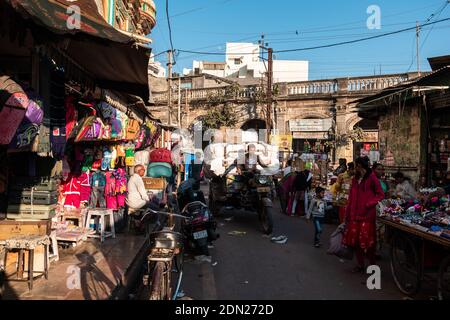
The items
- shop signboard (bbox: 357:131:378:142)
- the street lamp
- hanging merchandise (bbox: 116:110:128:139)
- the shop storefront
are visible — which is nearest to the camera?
hanging merchandise (bbox: 116:110:128:139)

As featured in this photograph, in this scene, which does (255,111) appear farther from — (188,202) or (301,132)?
(188,202)

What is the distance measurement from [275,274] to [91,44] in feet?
15.4

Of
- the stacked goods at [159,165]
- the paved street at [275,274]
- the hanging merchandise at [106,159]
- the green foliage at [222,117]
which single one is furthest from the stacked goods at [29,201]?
the green foliage at [222,117]

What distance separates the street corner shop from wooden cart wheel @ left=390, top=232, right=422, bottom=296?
15.6ft

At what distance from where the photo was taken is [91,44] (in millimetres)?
5500

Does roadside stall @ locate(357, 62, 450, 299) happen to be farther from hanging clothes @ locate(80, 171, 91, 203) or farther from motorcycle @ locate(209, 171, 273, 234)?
hanging clothes @ locate(80, 171, 91, 203)

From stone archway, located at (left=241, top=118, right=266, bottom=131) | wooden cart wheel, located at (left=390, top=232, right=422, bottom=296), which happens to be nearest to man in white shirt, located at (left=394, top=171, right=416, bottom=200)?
wooden cart wheel, located at (left=390, top=232, right=422, bottom=296)

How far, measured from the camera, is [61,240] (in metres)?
6.48

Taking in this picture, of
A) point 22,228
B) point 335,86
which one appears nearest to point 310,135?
point 335,86

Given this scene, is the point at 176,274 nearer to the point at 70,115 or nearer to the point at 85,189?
the point at 70,115

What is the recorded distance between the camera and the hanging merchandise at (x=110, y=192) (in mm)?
8430

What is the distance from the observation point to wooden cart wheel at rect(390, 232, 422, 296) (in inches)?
207

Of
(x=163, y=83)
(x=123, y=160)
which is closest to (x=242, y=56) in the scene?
(x=163, y=83)
